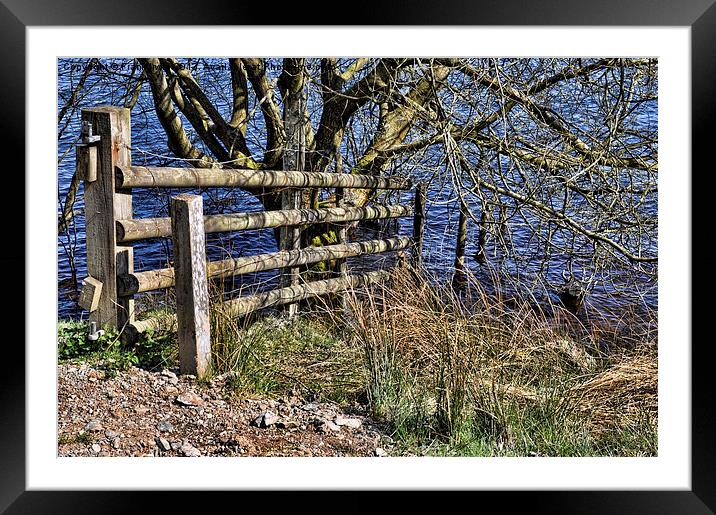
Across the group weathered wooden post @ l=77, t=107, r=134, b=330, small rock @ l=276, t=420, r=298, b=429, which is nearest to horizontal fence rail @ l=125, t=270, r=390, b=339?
weathered wooden post @ l=77, t=107, r=134, b=330

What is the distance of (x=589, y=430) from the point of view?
4133 mm

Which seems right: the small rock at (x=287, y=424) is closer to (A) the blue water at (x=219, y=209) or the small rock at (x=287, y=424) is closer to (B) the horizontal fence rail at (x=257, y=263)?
(B) the horizontal fence rail at (x=257, y=263)

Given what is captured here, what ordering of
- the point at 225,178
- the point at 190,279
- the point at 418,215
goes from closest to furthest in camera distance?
1. the point at 190,279
2. the point at 225,178
3. the point at 418,215

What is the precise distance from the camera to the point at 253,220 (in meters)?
5.05

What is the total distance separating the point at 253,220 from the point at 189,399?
4.80 ft

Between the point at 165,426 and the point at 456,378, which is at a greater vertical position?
the point at 456,378

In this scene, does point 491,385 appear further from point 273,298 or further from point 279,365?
point 273,298

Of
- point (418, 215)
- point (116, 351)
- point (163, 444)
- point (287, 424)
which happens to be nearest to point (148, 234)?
point (116, 351)

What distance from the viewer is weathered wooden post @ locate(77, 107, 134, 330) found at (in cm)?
442

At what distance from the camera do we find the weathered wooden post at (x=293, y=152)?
19.4 feet

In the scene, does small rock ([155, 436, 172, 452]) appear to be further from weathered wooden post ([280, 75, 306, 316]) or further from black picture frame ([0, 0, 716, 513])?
weathered wooden post ([280, 75, 306, 316])
